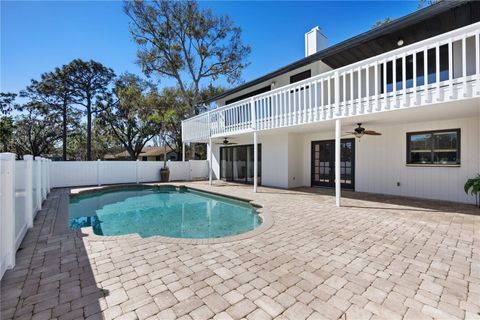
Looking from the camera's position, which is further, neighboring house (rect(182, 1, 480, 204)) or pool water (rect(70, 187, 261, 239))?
pool water (rect(70, 187, 261, 239))

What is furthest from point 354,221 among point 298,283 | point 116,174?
point 116,174

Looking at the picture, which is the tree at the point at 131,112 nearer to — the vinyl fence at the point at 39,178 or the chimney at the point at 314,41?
the vinyl fence at the point at 39,178

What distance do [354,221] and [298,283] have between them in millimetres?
2942

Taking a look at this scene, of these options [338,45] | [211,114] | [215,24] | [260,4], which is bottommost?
[211,114]

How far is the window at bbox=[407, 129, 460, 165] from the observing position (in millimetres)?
6523

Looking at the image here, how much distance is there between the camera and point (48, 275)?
263cm

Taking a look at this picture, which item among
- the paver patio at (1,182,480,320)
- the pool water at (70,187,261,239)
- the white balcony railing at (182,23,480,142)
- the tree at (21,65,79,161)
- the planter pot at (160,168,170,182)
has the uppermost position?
the tree at (21,65,79,161)

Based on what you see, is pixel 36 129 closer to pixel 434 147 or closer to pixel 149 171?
pixel 149 171

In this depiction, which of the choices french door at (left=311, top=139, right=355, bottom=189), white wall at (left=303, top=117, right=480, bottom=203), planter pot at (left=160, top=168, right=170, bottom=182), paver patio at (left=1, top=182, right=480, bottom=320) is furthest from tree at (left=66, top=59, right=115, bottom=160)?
white wall at (left=303, top=117, right=480, bottom=203)

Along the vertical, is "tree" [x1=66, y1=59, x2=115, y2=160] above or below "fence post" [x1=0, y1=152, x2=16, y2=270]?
above

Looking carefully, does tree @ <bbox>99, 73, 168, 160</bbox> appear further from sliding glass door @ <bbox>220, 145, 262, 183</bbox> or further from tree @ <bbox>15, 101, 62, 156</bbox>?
sliding glass door @ <bbox>220, 145, 262, 183</bbox>

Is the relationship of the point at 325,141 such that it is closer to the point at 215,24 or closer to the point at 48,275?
the point at 48,275

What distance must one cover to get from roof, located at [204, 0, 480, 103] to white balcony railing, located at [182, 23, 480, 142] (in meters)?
0.54

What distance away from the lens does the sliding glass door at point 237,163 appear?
40.2 feet
